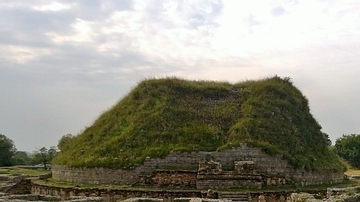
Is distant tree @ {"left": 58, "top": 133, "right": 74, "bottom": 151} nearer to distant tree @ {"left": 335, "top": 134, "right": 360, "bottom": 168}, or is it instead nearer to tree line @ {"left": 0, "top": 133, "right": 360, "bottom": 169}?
tree line @ {"left": 0, "top": 133, "right": 360, "bottom": 169}

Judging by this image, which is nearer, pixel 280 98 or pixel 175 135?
pixel 175 135

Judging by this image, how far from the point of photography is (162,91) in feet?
101

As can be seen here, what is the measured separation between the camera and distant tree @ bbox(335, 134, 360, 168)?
196ft

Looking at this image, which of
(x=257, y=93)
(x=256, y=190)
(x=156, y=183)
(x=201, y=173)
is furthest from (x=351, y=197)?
(x=257, y=93)

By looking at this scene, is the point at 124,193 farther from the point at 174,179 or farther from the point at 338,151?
the point at 338,151

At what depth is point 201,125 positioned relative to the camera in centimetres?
2742

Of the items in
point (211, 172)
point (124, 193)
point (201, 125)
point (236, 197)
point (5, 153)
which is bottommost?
point (236, 197)

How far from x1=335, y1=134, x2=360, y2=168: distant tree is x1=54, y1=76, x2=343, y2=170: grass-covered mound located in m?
31.3

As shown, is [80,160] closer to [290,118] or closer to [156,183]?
[156,183]

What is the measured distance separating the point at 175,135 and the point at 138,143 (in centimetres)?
232

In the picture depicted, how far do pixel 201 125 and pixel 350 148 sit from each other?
137ft

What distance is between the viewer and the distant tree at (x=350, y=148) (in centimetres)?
5984

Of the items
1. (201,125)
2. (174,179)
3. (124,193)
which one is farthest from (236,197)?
(201,125)

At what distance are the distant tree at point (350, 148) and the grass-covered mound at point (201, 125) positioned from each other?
31.3 metres
